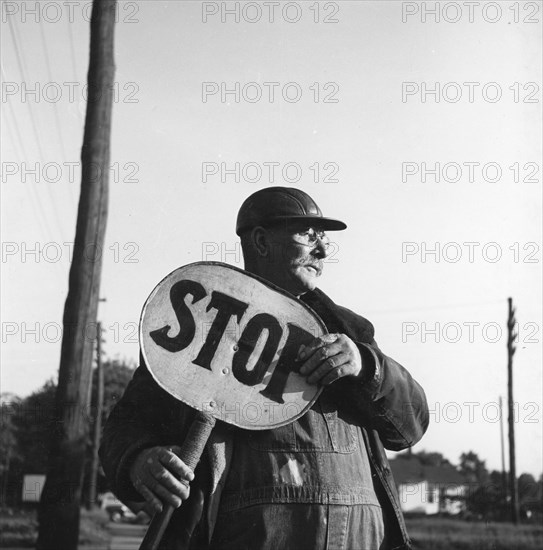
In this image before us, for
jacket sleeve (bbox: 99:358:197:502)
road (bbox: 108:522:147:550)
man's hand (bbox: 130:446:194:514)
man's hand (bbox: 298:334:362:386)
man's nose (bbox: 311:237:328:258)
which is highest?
man's nose (bbox: 311:237:328:258)

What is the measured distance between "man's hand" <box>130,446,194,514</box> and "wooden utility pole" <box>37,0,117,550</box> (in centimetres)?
454

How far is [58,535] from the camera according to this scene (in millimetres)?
6281

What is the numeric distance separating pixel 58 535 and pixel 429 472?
1996 inches

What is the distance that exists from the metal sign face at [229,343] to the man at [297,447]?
0.23 ft

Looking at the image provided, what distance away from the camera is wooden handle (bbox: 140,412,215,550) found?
83.3 inches

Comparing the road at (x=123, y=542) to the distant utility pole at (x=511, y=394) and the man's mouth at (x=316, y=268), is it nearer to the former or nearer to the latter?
the distant utility pole at (x=511, y=394)

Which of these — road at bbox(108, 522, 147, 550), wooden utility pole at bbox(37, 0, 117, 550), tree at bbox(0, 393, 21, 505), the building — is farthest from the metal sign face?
the building

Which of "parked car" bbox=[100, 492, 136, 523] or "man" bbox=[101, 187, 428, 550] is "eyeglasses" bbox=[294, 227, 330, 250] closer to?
"man" bbox=[101, 187, 428, 550]

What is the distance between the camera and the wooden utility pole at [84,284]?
651cm

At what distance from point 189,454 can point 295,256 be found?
27.4 inches

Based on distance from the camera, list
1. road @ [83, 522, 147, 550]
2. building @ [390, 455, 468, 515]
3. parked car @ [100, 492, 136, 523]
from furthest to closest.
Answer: building @ [390, 455, 468, 515] < parked car @ [100, 492, 136, 523] < road @ [83, 522, 147, 550]

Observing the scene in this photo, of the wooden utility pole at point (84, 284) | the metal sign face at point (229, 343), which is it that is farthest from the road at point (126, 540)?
the metal sign face at point (229, 343)

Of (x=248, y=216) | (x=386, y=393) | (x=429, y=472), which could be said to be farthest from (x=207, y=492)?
(x=429, y=472)

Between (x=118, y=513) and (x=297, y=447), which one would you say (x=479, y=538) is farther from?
(x=297, y=447)
